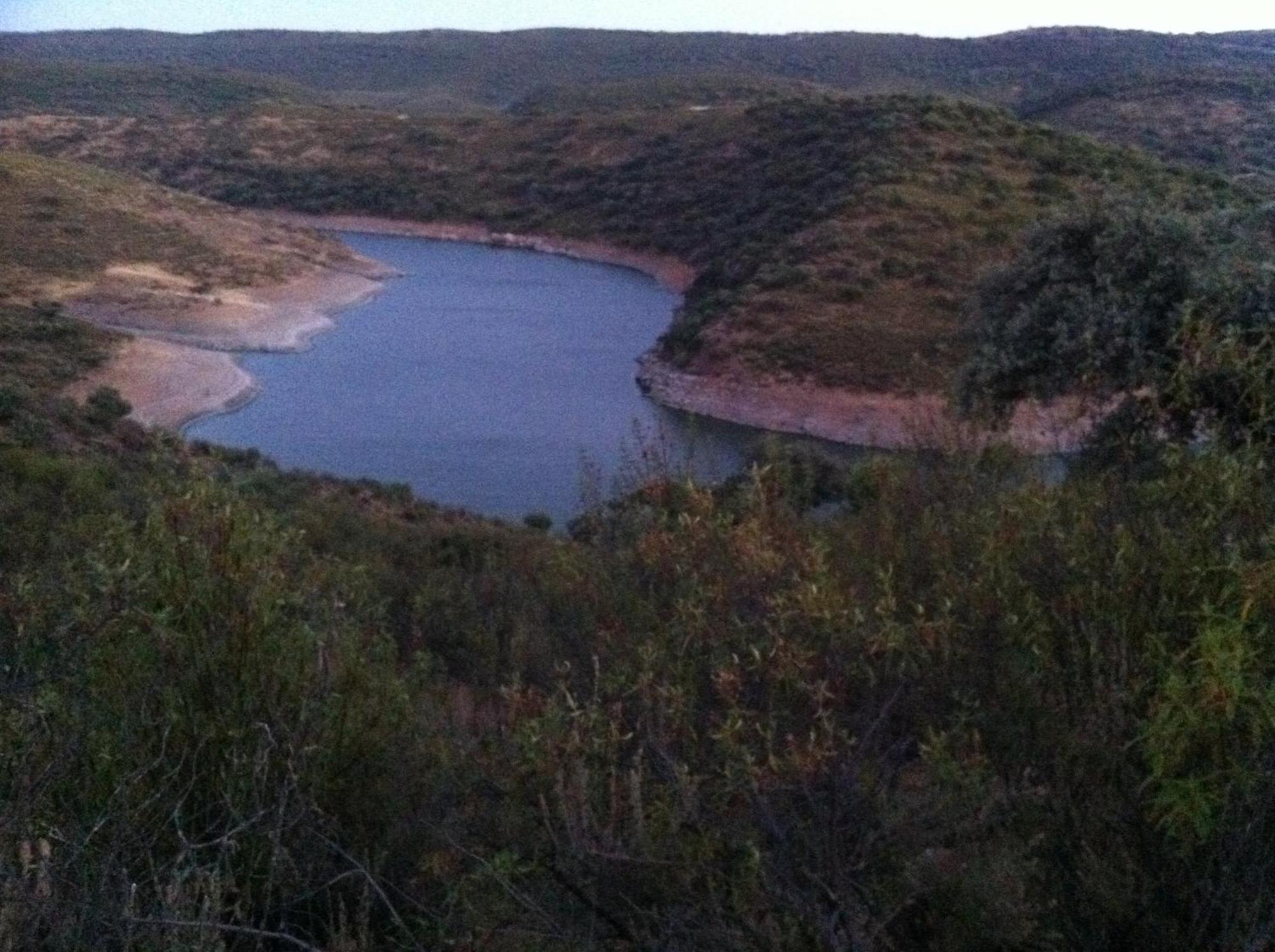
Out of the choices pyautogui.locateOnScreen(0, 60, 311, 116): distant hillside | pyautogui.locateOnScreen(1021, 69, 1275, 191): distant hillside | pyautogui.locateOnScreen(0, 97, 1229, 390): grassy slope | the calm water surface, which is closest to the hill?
the calm water surface

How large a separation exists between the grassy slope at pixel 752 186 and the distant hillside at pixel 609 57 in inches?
1036

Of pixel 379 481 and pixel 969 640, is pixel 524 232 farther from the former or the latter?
pixel 969 640

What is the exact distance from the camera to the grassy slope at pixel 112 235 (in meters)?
39.0

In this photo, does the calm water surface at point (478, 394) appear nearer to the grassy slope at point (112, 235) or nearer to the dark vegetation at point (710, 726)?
the grassy slope at point (112, 235)

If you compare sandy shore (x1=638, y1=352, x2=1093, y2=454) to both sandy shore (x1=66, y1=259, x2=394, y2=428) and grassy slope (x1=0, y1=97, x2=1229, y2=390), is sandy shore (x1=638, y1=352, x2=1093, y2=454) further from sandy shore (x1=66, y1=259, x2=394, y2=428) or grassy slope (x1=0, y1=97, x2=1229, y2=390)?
sandy shore (x1=66, y1=259, x2=394, y2=428)

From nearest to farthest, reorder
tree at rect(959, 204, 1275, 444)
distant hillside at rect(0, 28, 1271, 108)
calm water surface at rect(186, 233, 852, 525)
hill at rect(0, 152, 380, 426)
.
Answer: tree at rect(959, 204, 1275, 444)
calm water surface at rect(186, 233, 852, 525)
hill at rect(0, 152, 380, 426)
distant hillside at rect(0, 28, 1271, 108)

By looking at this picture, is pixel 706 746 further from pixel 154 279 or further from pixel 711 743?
pixel 154 279

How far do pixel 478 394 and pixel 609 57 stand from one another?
85.7 meters

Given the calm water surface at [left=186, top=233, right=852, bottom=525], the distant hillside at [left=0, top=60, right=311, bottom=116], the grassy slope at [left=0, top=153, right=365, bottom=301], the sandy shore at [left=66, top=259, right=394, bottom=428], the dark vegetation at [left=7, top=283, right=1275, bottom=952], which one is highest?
the dark vegetation at [left=7, top=283, right=1275, bottom=952]

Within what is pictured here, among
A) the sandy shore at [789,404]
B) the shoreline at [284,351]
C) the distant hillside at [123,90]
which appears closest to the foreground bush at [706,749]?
the shoreline at [284,351]

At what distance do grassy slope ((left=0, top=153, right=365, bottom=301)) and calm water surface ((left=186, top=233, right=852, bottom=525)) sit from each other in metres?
3.43

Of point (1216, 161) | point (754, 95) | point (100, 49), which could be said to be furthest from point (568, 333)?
point (100, 49)

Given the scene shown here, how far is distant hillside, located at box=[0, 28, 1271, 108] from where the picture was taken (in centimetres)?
8450

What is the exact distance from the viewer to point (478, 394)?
34406 millimetres
